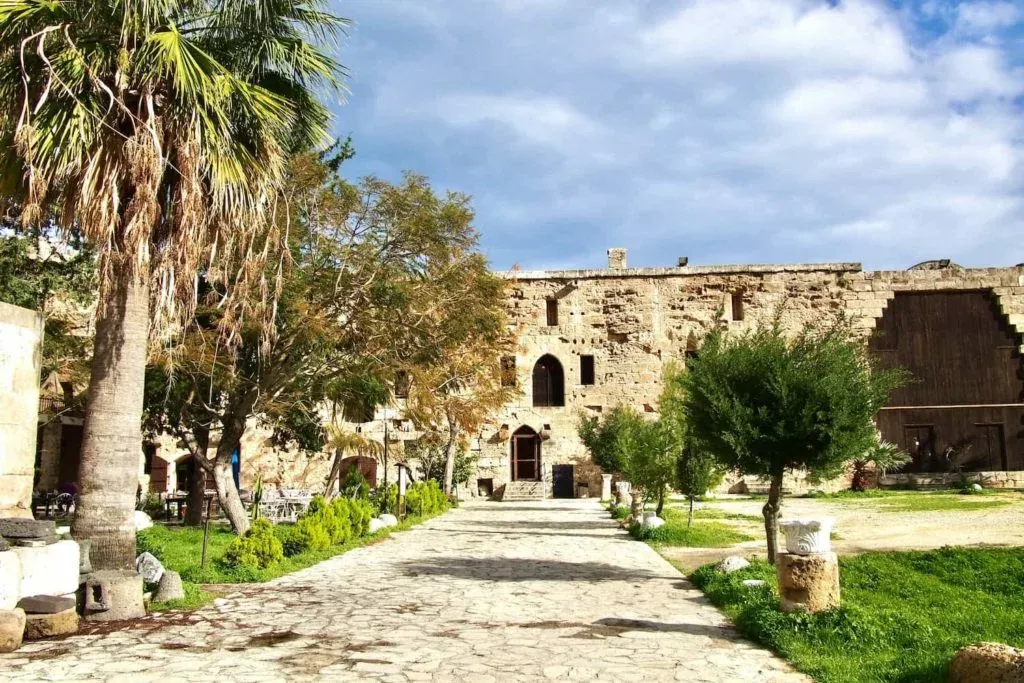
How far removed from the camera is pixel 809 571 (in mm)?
6715

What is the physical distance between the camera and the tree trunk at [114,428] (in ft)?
24.5

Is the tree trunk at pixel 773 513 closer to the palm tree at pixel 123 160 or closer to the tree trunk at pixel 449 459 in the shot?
the palm tree at pixel 123 160

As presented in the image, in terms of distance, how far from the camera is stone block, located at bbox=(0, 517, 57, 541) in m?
6.41

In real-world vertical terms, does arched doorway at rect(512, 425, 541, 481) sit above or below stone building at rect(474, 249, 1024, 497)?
below

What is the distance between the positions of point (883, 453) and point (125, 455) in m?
Result: 8.63

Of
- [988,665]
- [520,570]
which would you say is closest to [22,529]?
[520,570]

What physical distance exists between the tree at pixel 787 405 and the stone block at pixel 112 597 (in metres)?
6.38

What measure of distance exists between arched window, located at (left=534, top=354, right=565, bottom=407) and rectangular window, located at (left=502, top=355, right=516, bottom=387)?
3.99ft

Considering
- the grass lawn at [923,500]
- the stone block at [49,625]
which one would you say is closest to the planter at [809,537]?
the stone block at [49,625]

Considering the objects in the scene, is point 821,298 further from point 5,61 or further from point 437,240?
point 5,61

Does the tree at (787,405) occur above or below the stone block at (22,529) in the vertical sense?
above

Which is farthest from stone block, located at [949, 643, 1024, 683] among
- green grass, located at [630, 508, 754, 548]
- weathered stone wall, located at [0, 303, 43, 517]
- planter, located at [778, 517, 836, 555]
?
green grass, located at [630, 508, 754, 548]

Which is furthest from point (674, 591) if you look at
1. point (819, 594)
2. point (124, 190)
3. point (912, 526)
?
point (912, 526)

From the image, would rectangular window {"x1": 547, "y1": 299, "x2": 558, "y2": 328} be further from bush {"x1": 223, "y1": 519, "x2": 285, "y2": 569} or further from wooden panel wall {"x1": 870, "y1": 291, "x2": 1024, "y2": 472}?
bush {"x1": 223, "y1": 519, "x2": 285, "y2": 569}
